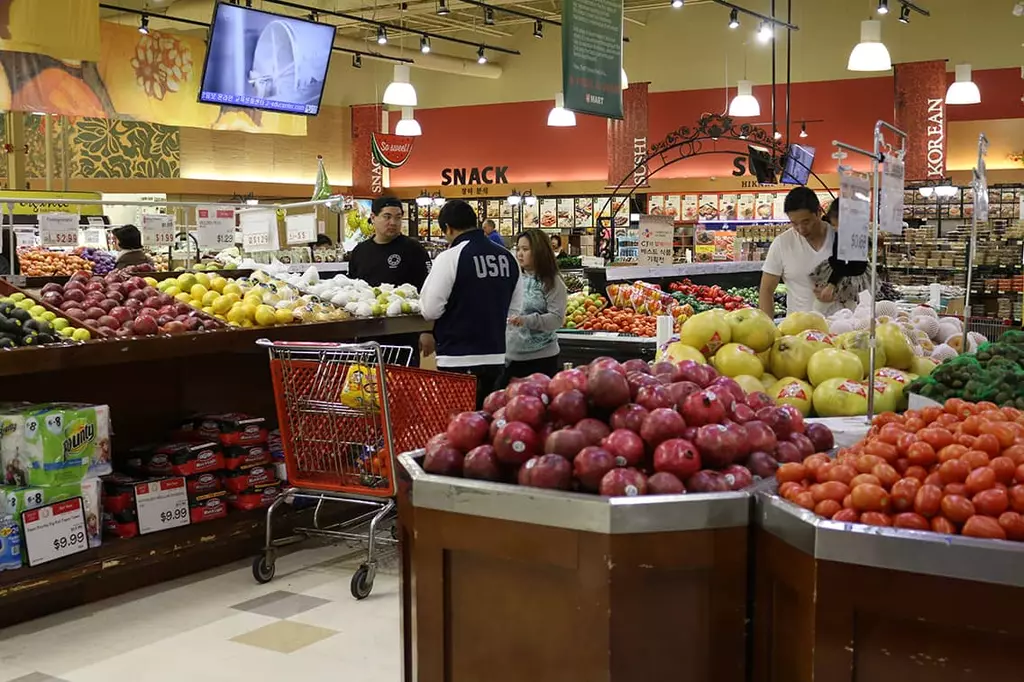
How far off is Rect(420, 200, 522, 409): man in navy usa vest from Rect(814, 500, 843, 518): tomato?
3.34 metres

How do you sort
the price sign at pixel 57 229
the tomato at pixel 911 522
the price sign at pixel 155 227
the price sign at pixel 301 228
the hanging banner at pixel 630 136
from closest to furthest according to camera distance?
the tomato at pixel 911 522
the price sign at pixel 57 229
the price sign at pixel 155 227
the price sign at pixel 301 228
the hanging banner at pixel 630 136

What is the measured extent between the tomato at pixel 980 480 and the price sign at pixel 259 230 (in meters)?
5.92

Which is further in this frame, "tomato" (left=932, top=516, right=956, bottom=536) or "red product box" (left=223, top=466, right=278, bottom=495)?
"red product box" (left=223, top=466, right=278, bottom=495)

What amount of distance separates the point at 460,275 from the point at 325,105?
18.8 m

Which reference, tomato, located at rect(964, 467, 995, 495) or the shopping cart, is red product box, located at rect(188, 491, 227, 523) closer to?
the shopping cart

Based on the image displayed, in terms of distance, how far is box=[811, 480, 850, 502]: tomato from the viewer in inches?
86.8

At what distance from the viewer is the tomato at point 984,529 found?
6.59 feet

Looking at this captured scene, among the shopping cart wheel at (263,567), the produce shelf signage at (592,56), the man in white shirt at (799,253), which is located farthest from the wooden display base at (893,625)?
the produce shelf signage at (592,56)

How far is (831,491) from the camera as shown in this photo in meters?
2.21

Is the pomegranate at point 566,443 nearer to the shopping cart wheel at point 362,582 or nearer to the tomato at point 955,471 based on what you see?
A: the tomato at point 955,471

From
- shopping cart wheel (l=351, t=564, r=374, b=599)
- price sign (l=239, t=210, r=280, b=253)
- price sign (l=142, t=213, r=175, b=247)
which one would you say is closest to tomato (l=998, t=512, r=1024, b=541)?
shopping cart wheel (l=351, t=564, r=374, b=599)

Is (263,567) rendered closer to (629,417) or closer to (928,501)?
(629,417)

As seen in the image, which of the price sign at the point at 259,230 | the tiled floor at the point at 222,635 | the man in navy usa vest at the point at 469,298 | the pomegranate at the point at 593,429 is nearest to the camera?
the pomegranate at the point at 593,429

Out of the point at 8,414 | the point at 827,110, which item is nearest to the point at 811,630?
the point at 8,414
